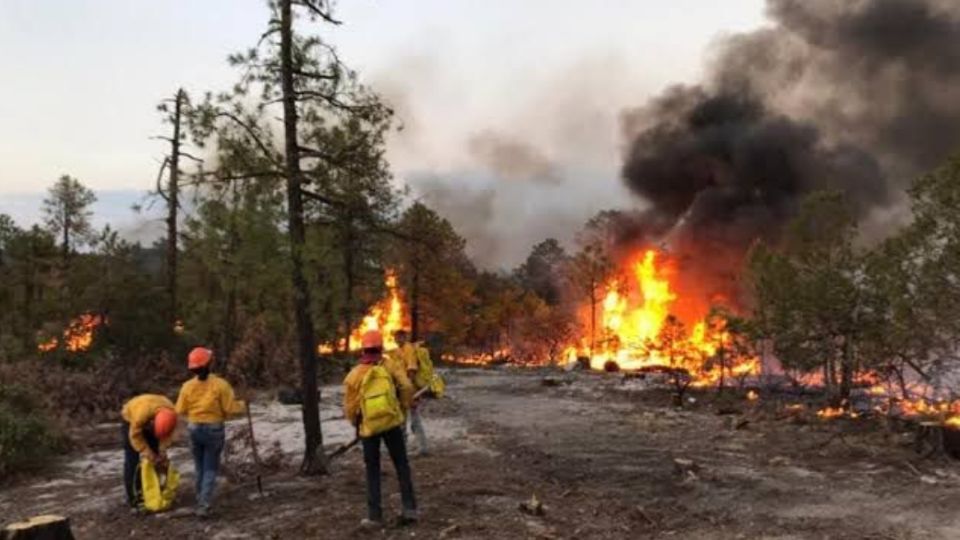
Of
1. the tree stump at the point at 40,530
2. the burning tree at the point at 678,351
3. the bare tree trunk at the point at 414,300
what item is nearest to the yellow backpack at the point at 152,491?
the tree stump at the point at 40,530

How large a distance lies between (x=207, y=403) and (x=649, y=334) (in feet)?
111

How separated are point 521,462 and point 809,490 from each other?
4272 millimetres

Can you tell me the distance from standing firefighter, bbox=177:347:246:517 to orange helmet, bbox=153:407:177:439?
0.12 meters

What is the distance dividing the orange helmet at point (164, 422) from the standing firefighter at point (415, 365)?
12.6 ft

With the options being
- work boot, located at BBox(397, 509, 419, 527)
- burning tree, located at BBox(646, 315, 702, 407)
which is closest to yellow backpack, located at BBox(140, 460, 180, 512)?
work boot, located at BBox(397, 509, 419, 527)

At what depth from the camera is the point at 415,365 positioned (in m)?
12.6

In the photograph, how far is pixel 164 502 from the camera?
9.59 m

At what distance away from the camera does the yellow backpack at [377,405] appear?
320 inches

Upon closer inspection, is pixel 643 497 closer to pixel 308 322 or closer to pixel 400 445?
pixel 400 445

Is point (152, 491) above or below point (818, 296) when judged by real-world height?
below

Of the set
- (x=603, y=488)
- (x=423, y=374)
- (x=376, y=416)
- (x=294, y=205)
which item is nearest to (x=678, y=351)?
(x=423, y=374)

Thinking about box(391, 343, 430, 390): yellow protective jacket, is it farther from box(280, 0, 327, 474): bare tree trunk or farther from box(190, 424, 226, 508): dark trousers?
box(190, 424, 226, 508): dark trousers

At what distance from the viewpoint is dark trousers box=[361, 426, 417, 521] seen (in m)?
8.23

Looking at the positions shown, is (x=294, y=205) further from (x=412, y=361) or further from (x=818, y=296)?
(x=818, y=296)
